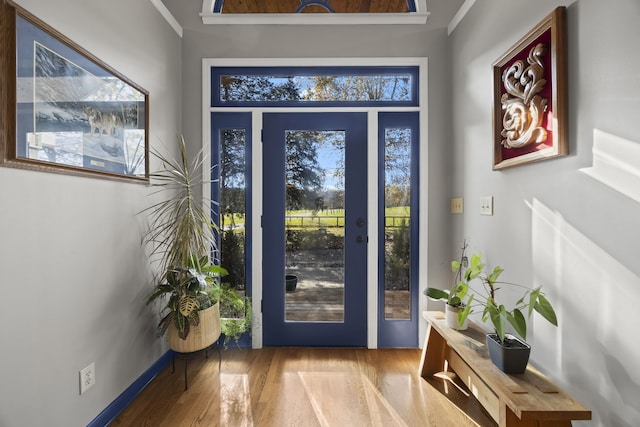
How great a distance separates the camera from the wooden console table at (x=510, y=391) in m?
1.20

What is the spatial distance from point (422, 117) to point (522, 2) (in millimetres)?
1019

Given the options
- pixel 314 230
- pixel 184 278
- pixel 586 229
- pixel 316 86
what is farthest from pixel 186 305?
pixel 586 229

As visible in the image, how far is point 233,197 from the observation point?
106 inches

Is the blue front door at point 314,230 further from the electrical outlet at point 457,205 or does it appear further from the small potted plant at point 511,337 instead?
the small potted plant at point 511,337

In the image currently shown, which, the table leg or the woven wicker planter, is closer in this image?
the woven wicker planter

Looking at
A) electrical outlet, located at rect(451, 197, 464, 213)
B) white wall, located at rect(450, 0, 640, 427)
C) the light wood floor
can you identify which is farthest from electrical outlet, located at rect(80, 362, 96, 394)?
electrical outlet, located at rect(451, 197, 464, 213)

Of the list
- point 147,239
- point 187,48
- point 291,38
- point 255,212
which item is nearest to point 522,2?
point 291,38

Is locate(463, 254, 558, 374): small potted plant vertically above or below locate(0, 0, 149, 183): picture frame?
below

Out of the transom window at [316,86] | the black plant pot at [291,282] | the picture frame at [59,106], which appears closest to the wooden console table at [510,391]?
the black plant pot at [291,282]

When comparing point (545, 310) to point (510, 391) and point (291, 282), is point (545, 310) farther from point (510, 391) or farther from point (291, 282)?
point (291, 282)

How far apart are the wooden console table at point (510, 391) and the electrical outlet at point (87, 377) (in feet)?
6.16

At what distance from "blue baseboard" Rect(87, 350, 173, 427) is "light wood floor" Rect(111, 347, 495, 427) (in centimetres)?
4

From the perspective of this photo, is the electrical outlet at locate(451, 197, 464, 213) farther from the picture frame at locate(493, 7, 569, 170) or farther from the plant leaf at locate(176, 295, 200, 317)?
the plant leaf at locate(176, 295, 200, 317)

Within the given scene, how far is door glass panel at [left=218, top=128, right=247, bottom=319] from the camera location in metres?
2.68
